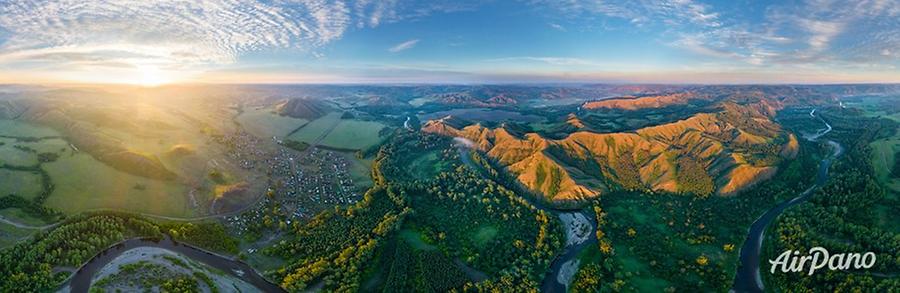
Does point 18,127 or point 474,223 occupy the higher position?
point 18,127

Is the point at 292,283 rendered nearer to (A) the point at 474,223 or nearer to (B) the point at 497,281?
(B) the point at 497,281

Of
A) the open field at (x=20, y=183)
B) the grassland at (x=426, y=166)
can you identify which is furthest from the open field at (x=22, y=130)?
the grassland at (x=426, y=166)

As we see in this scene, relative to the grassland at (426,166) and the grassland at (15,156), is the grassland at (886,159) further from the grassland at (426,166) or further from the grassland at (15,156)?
the grassland at (15,156)

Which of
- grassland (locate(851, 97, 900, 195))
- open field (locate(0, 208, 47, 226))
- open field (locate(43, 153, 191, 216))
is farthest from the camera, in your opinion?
grassland (locate(851, 97, 900, 195))

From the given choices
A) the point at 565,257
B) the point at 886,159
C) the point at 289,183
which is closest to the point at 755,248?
the point at 565,257

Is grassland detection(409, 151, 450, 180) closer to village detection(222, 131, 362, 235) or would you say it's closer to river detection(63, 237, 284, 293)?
village detection(222, 131, 362, 235)

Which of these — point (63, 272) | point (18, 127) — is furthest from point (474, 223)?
point (18, 127)

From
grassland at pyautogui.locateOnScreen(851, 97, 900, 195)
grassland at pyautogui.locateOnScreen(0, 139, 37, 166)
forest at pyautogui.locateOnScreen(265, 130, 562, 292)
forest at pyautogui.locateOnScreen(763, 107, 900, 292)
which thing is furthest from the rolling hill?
grassland at pyautogui.locateOnScreen(0, 139, 37, 166)
